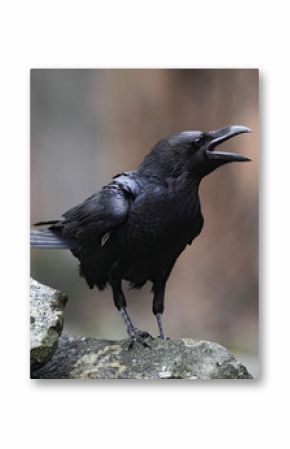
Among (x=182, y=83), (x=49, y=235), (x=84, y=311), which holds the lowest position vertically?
(x=84, y=311)

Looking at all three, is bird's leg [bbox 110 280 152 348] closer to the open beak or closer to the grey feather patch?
the grey feather patch

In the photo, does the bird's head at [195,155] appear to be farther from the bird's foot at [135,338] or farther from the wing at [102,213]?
the bird's foot at [135,338]

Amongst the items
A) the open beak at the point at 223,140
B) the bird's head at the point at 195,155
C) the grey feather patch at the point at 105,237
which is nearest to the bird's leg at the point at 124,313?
the grey feather patch at the point at 105,237

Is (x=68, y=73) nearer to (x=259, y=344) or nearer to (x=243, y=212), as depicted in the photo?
(x=243, y=212)

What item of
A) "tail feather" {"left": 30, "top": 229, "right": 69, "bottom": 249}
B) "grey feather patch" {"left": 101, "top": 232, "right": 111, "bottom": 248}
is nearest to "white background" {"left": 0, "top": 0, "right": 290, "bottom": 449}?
"tail feather" {"left": 30, "top": 229, "right": 69, "bottom": 249}
